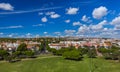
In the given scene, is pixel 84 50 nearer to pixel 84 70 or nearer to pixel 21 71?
pixel 84 70

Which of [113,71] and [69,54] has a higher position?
[69,54]

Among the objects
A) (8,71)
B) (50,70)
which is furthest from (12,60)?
(50,70)

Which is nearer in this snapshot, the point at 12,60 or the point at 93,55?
the point at 12,60

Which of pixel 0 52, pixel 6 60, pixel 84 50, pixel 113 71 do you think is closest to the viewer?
pixel 113 71

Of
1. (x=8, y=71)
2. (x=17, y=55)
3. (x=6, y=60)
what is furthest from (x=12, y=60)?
(x=8, y=71)

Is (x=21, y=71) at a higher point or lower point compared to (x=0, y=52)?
lower

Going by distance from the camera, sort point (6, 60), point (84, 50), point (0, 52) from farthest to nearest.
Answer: point (84, 50) → point (0, 52) → point (6, 60)

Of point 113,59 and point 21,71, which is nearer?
point 21,71

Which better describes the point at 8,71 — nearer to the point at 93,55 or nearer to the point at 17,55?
the point at 17,55

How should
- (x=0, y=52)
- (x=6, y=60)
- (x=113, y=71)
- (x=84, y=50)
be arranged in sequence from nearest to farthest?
(x=113, y=71), (x=6, y=60), (x=0, y=52), (x=84, y=50)
